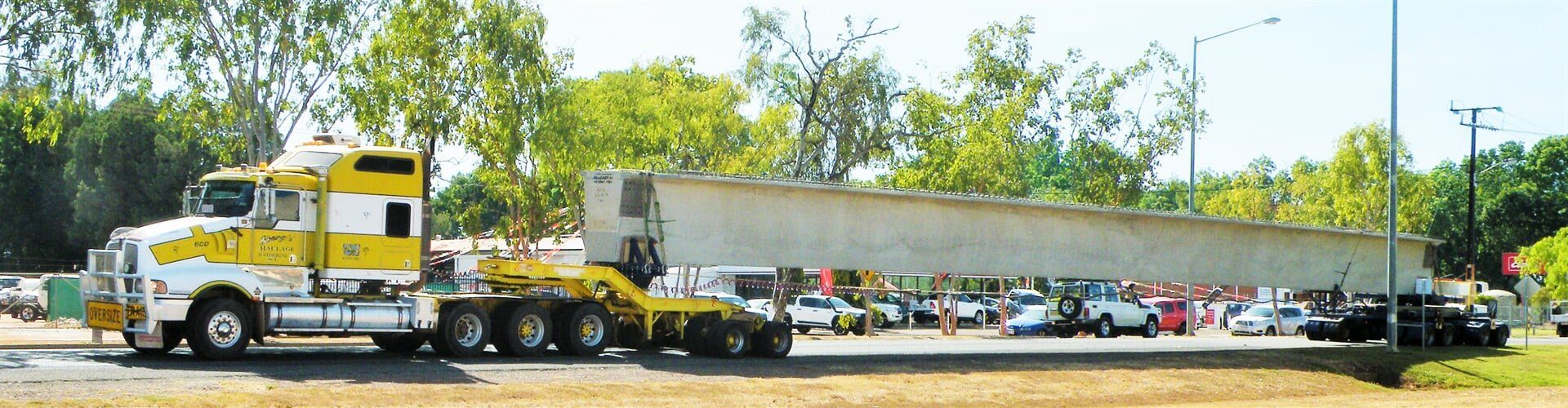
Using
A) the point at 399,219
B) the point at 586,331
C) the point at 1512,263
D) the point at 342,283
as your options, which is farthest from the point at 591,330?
the point at 1512,263

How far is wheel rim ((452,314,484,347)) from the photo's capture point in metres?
24.2

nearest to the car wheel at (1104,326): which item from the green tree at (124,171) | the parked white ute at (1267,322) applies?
the parked white ute at (1267,322)

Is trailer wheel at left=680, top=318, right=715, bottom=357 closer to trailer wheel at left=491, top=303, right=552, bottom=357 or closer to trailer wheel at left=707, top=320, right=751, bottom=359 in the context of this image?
trailer wheel at left=707, top=320, right=751, bottom=359

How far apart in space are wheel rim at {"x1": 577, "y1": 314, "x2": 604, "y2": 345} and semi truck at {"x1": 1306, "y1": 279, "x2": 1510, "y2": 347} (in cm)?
2063

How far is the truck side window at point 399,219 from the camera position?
77.6 feet

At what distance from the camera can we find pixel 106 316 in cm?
2173

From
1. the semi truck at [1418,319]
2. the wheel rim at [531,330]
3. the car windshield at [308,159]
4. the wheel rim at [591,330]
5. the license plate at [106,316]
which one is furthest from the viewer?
the semi truck at [1418,319]

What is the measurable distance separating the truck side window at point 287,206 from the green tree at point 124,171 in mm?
51866

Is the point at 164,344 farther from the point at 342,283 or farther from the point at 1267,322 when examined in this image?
the point at 1267,322

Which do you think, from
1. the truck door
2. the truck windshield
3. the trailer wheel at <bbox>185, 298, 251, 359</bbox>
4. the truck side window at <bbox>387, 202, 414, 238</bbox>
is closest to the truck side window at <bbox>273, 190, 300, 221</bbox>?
the truck door

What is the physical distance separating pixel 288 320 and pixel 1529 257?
6164cm

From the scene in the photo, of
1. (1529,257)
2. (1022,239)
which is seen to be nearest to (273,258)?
(1022,239)

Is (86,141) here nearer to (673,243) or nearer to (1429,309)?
(673,243)

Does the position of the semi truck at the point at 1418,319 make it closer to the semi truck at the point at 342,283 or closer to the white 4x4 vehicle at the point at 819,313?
the white 4x4 vehicle at the point at 819,313
